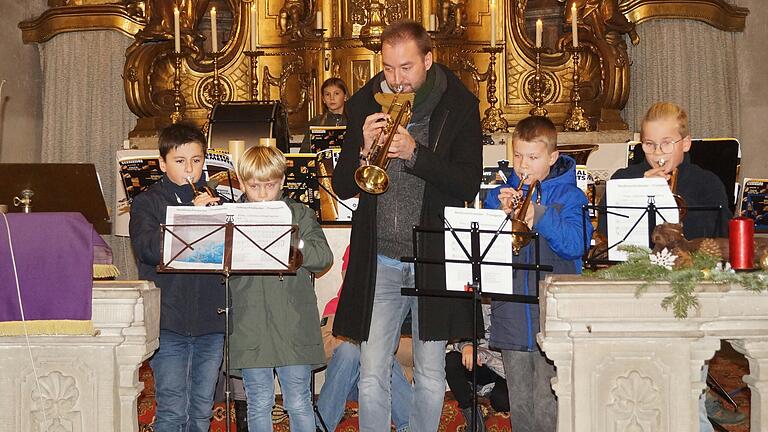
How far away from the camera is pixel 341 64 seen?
10.6 m

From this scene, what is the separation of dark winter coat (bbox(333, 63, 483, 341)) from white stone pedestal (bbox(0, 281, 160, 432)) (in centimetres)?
96

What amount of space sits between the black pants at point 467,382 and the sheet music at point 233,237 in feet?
5.80

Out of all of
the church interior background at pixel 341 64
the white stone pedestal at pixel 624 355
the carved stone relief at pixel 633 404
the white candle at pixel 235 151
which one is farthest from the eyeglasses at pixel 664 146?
the church interior background at pixel 341 64

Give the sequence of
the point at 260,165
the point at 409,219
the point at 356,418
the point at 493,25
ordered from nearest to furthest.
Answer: the point at 409,219 < the point at 260,165 < the point at 356,418 < the point at 493,25

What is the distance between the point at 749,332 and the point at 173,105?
7.25 meters

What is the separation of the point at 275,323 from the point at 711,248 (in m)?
2.05

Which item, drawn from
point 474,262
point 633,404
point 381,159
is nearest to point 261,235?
point 381,159

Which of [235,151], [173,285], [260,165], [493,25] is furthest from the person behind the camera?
[493,25]

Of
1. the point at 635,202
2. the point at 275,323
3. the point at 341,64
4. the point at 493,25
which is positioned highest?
the point at 493,25

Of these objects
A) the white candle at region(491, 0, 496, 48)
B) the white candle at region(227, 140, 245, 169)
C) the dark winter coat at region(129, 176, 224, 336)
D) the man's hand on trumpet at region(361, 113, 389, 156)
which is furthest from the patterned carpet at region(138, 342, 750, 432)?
the white candle at region(491, 0, 496, 48)

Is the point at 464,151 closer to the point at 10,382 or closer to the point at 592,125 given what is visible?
the point at 10,382

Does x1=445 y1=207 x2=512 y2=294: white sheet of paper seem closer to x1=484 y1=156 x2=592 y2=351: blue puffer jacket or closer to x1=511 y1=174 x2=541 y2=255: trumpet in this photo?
x1=511 y1=174 x2=541 y2=255: trumpet

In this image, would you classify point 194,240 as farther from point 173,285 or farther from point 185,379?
point 185,379

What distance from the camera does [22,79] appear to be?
11.2 meters
